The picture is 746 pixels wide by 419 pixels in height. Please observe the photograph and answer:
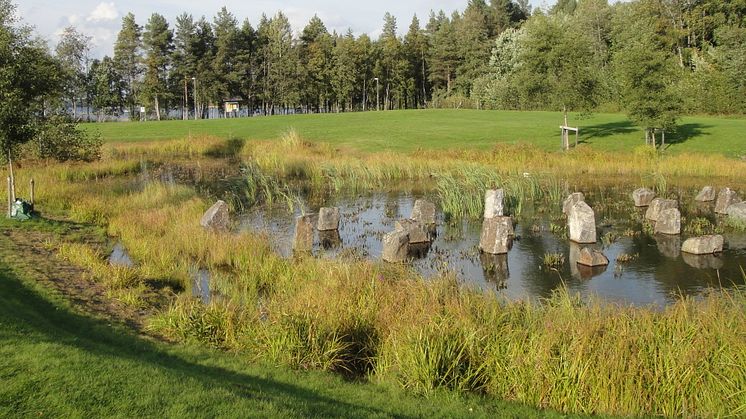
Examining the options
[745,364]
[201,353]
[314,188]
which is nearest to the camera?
[745,364]

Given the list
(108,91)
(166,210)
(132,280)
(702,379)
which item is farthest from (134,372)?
(108,91)

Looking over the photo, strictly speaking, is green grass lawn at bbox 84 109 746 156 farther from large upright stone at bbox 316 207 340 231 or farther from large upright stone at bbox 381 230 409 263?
large upright stone at bbox 381 230 409 263

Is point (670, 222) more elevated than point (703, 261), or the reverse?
point (670, 222)

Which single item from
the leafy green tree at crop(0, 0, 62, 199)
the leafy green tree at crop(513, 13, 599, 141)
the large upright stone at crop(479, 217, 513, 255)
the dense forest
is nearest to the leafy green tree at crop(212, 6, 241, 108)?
the dense forest

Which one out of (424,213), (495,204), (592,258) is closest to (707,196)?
(495,204)

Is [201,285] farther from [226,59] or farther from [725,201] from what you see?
[226,59]

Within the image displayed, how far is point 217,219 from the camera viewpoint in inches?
664

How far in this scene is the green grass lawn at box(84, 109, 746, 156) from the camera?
35.2m

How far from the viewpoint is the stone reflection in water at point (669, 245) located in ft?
49.6

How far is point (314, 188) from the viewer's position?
26656mm

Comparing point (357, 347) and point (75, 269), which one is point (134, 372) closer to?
point (357, 347)

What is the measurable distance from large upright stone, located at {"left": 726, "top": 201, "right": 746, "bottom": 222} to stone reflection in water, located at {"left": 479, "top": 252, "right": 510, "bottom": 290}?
7671mm

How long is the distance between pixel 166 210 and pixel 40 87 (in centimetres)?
523

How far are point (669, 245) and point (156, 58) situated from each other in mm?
74797
